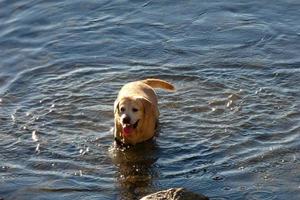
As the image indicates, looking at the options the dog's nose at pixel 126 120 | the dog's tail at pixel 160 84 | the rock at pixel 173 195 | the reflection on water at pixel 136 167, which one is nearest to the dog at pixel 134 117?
the dog's nose at pixel 126 120

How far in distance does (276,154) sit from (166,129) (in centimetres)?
164

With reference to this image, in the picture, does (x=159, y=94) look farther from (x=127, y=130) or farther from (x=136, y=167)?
(x=136, y=167)

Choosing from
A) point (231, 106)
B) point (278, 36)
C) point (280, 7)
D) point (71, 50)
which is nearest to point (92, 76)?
point (71, 50)

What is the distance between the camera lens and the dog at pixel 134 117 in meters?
9.71

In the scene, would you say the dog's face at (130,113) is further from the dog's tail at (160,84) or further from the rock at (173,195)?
the rock at (173,195)

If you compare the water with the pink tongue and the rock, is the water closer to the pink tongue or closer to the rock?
the pink tongue

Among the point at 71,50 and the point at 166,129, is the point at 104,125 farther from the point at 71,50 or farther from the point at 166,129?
the point at 71,50

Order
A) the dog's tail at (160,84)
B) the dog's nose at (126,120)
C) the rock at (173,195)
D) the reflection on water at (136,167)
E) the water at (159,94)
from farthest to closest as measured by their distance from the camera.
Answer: the dog's tail at (160,84)
the dog's nose at (126,120)
the water at (159,94)
the reflection on water at (136,167)
the rock at (173,195)

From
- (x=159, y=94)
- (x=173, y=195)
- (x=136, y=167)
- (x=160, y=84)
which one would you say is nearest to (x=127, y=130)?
(x=136, y=167)

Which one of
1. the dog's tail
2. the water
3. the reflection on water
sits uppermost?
the dog's tail

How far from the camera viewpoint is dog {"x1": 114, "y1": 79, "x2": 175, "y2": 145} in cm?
971

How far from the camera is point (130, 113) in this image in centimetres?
973

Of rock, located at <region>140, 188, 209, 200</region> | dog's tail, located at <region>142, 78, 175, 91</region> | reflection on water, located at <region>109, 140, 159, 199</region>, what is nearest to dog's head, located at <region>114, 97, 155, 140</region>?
reflection on water, located at <region>109, 140, 159, 199</region>

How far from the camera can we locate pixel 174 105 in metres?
10.8
